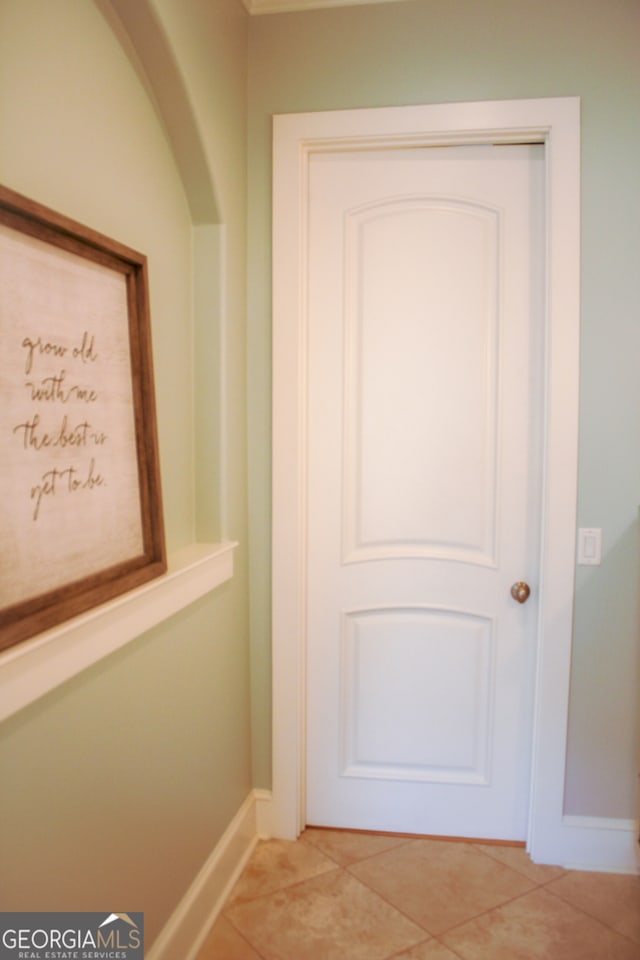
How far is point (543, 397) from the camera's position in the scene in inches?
82.4

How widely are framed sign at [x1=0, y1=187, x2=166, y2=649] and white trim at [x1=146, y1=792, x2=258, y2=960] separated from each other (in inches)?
33.2

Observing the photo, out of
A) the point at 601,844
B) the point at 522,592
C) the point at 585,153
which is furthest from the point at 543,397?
the point at 601,844

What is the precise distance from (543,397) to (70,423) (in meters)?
1.41

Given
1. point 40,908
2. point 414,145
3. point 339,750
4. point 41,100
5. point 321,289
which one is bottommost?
point 339,750

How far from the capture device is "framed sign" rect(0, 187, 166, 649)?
1.08 meters

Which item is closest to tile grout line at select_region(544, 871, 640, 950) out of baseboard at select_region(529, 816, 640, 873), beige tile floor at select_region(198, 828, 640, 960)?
beige tile floor at select_region(198, 828, 640, 960)

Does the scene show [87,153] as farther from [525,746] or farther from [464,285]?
[525,746]

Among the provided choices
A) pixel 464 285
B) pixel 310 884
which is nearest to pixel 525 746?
pixel 310 884

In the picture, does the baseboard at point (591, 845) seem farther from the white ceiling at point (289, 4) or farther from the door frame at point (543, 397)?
the white ceiling at point (289, 4)

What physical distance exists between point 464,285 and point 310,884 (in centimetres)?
182

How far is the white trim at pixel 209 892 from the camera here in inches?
63.2

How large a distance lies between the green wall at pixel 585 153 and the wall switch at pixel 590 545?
2cm

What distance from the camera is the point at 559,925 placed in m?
1.87

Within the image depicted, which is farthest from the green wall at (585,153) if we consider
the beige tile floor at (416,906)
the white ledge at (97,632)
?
the white ledge at (97,632)
